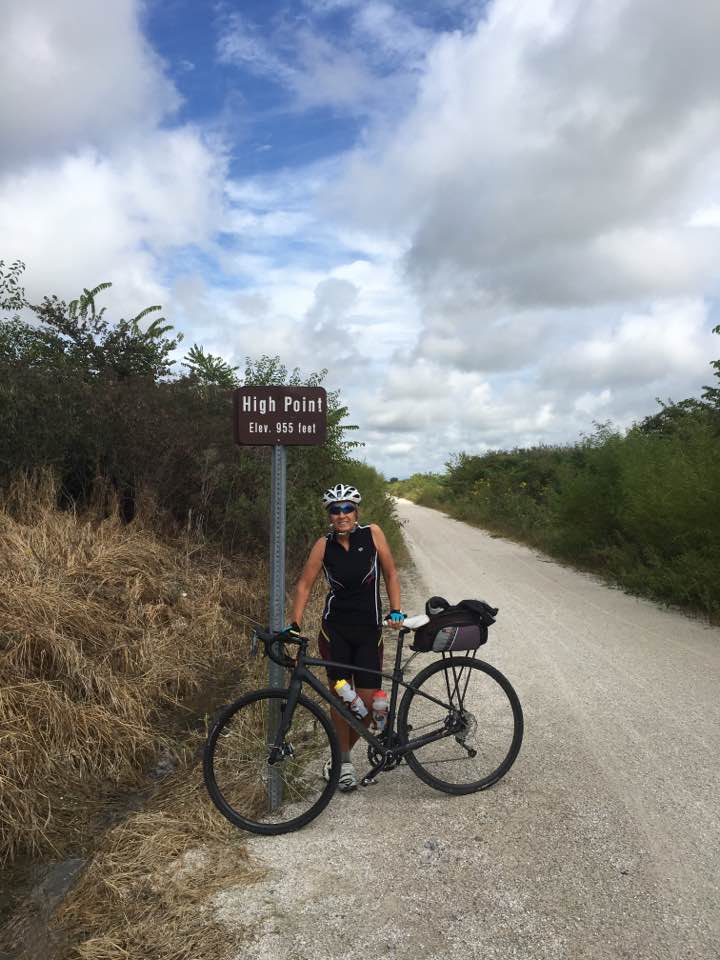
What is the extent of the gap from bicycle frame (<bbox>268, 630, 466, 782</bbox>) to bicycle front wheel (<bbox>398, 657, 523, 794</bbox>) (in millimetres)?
35

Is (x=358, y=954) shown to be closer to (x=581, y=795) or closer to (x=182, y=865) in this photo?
(x=182, y=865)

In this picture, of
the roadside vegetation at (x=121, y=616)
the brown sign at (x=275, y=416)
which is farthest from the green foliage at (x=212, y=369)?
the brown sign at (x=275, y=416)

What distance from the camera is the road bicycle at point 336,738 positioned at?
3.64m

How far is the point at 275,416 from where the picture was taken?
4020 mm

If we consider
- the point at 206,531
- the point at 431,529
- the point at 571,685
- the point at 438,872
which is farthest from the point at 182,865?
the point at 431,529

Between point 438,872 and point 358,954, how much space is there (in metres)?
0.66

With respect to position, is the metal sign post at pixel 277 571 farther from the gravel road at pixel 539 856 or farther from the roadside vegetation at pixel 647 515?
the roadside vegetation at pixel 647 515

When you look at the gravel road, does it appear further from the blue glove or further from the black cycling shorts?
the blue glove

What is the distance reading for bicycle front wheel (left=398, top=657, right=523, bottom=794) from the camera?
3.99m

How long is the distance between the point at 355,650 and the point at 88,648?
8.17 ft

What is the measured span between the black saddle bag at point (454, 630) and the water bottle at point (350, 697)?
442mm

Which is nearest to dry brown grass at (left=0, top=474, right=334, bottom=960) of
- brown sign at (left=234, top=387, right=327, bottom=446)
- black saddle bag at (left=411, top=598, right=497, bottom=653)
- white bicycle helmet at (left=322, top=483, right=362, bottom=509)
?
black saddle bag at (left=411, top=598, right=497, bottom=653)

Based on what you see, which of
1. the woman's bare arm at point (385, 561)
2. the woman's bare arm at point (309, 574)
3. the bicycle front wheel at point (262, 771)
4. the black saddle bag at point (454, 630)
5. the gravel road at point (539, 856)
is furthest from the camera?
the woman's bare arm at point (385, 561)

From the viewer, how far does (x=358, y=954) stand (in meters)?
2.66
